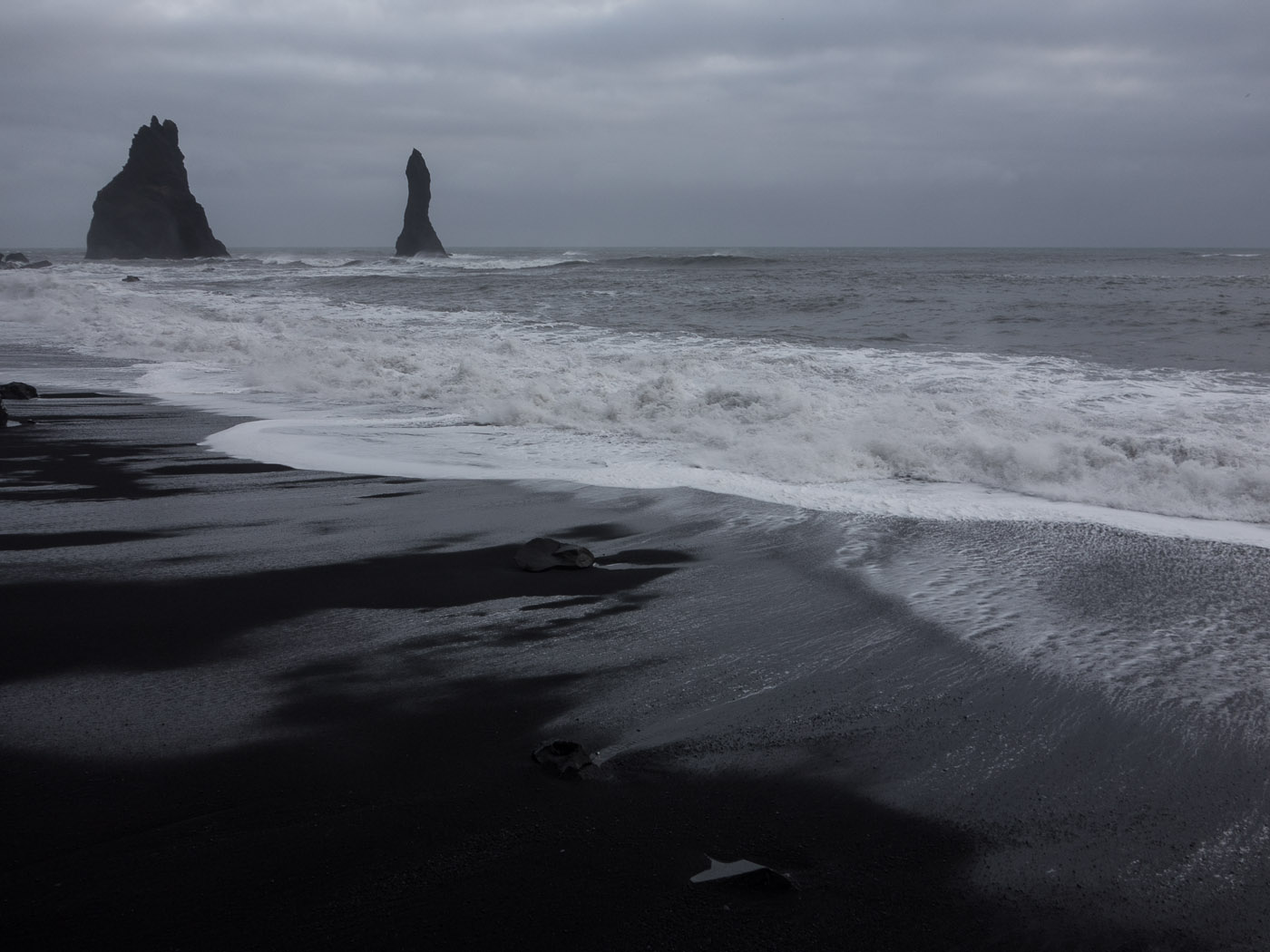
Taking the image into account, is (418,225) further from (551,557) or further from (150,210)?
(551,557)

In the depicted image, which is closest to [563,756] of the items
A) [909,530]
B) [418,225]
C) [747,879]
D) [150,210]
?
[747,879]

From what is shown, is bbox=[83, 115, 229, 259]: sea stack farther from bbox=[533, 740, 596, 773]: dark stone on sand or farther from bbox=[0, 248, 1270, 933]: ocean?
bbox=[533, 740, 596, 773]: dark stone on sand

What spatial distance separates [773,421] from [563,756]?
6324mm

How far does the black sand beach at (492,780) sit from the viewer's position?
7.56 ft

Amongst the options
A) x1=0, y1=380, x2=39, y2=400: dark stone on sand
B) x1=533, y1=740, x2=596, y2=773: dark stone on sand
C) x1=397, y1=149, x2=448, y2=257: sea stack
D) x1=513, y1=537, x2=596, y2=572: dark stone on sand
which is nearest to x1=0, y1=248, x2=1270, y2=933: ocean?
x1=533, y1=740, x2=596, y2=773: dark stone on sand

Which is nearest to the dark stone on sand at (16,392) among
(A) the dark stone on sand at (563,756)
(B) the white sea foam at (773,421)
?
(B) the white sea foam at (773,421)

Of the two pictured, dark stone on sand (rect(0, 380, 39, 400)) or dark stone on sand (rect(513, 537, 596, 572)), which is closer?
dark stone on sand (rect(513, 537, 596, 572))

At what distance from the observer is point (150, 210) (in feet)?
314

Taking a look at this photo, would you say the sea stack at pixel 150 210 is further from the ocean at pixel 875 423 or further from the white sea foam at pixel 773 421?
the white sea foam at pixel 773 421

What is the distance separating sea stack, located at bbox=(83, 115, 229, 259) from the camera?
9506 cm

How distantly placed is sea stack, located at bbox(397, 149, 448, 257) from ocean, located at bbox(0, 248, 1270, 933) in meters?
83.7

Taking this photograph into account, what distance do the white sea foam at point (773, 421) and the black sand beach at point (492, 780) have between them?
258 centimetres

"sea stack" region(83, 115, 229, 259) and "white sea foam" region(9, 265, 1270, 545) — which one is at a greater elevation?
"sea stack" region(83, 115, 229, 259)

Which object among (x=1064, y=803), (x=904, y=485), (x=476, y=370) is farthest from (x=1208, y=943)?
(x=476, y=370)
